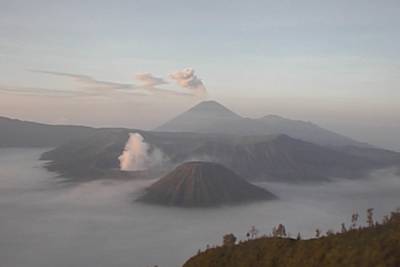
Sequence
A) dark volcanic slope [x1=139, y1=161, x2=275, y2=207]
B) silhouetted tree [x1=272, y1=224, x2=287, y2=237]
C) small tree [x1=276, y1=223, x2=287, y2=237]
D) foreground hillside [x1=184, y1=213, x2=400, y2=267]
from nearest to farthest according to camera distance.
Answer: foreground hillside [x1=184, y1=213, x2=400, y2=267]
silhouetted tree [x1=272, y1=224, x2=287, y2=237]
small tree [x1=276, y1=223, x2=287, y2=237]
dark volcanic slope [x1=139, y1=161, x2=275, y2=207]

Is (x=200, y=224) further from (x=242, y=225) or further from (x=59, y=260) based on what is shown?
(x=59, y=260)

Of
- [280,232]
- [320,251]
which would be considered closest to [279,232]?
[280,232]

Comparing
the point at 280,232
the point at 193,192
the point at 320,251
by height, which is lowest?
the point at 193,192

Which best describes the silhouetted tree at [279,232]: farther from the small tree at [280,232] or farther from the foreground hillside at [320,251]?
the foreground hillside at [320,251]

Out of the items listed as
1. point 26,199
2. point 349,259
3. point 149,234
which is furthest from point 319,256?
point 26,199

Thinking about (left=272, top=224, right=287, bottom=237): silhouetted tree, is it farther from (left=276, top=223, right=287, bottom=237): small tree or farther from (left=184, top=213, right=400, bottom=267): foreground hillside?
(left=184, top=213, right=400, bottom=267): foreground hillside

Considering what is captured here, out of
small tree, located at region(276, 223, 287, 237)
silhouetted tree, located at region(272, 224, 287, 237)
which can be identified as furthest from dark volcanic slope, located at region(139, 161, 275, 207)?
small tree, located at region(276, 223, 287, 237)

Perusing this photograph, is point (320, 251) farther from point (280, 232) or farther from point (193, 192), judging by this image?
point (193, 192)

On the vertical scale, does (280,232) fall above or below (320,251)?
below

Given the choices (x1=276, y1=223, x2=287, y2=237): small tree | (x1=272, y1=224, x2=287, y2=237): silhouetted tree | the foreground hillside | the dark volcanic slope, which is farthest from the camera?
the dark volcanic slope
